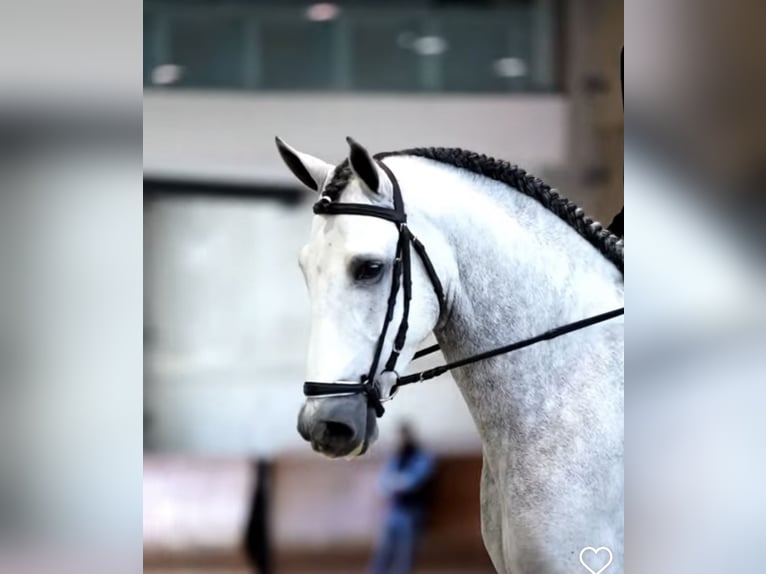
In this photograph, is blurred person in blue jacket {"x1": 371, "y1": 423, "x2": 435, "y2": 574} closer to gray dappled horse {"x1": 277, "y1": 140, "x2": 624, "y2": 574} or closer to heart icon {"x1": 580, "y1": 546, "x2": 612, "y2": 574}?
gray dappled horse {"x1": 277, "y1": 140, "x2": 624, "y2": 574}

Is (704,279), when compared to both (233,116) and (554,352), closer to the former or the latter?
(554,352)

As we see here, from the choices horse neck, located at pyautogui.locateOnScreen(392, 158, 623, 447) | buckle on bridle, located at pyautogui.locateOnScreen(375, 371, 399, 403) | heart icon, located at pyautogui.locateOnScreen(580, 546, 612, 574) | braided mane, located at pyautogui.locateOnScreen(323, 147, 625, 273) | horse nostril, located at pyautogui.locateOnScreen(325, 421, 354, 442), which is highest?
braided mane, located at pyautogui.locateOnScreen(323, 147, 625, 273)

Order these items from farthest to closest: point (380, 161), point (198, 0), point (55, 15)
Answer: point (198, 0) → point (55, 15) → point (380, 161)

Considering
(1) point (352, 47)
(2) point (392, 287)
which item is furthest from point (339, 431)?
(1) point (352, 47)

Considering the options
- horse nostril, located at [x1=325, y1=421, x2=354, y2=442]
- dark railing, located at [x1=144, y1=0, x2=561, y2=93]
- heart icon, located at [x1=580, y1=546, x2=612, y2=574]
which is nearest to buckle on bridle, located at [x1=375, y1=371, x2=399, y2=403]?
horse nostril, located at [x1=325, y1=421, x2=354, y2=442]

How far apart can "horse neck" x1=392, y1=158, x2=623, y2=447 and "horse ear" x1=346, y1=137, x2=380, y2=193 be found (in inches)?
5.5

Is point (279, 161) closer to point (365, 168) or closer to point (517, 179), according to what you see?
point (365, 168)

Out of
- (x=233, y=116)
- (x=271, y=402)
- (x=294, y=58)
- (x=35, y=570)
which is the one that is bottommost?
(x=35, y=570)

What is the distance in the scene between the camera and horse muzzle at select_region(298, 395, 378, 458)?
7.63 feet

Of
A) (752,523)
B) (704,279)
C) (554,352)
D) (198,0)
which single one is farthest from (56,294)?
(752,523)

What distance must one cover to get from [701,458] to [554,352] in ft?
2.61

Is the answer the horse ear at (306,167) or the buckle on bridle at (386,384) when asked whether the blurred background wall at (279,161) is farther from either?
the buckle on bridle at (386,384)

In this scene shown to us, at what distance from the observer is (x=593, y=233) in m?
2.68

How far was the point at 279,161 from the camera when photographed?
10.0 ft
